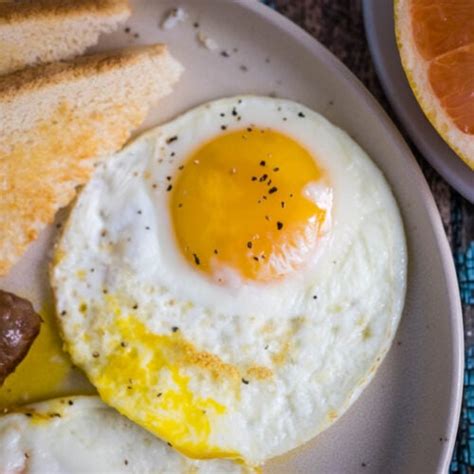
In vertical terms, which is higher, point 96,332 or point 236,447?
point 96,332

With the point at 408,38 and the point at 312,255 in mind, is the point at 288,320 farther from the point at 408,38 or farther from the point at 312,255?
the point at 408,38

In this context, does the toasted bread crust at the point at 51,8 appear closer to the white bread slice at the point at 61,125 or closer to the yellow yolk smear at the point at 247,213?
the white bread slice at the point at 61,125

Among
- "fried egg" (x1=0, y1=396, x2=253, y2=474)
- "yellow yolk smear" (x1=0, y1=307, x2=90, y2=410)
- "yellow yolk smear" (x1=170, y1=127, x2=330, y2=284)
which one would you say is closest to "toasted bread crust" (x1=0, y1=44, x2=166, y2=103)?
"yellow yolk smear" (x1=170, y1=127, x2=330, y2=284)

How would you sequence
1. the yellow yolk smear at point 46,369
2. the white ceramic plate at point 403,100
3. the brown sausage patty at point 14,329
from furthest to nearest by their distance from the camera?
the white ceramic plate at point 403,100, the yellow yolk smear at point 46,369, the brown sausage patty at point 14,329

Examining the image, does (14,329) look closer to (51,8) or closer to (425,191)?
(51,8)

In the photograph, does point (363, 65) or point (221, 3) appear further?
point (363, 65)

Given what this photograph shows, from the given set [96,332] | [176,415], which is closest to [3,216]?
[96,332]

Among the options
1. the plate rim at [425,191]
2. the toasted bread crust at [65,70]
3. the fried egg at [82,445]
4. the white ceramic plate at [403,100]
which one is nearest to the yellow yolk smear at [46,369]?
the fried egg at [82,445]
